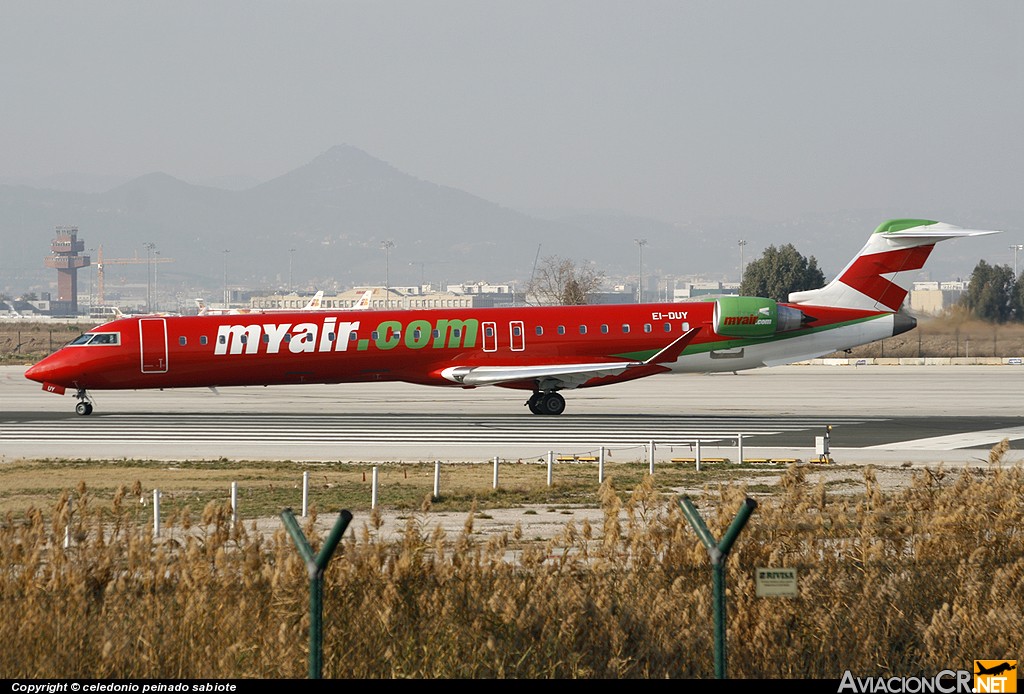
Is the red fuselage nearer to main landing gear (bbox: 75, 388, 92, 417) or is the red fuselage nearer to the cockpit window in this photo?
the cockpit window

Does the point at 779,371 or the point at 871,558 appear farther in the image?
the point at 779,371

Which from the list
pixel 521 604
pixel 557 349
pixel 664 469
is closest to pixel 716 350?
pixel 557 349

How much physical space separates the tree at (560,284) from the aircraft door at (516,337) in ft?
209

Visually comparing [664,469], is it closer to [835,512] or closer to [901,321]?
[835,512]

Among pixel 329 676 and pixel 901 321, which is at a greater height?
pixel 901 321

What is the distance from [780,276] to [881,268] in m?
71.6

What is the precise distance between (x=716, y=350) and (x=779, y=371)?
1078 inches

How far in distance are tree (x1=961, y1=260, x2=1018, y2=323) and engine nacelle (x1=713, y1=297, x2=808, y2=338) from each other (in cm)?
2629

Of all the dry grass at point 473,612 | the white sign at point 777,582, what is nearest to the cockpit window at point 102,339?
the dry grass at point 473,612

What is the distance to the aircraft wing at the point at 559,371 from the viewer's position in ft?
129

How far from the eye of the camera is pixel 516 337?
4044cm

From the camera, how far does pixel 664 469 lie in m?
25.9

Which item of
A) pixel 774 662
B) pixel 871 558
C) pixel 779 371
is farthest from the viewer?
pixel 779 371

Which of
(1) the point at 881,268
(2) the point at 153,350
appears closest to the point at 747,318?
(1) the point at 881,268
